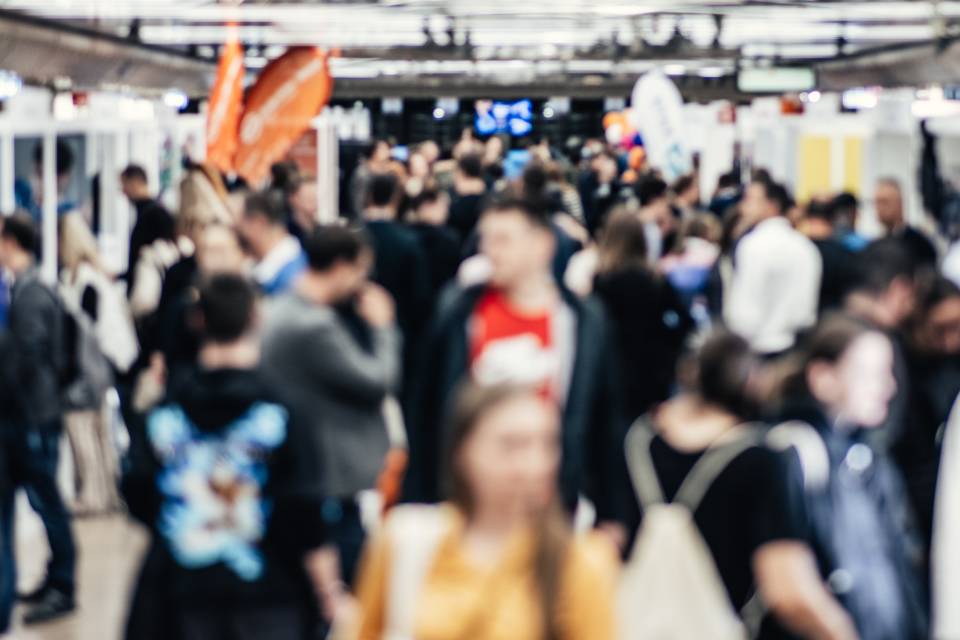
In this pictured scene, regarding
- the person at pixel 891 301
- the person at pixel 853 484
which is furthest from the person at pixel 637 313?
the person at pixel 853 484

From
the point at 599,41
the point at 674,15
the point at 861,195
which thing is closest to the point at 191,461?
the point at 674,15

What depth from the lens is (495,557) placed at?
11.1 ft

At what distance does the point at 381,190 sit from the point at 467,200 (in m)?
2.42

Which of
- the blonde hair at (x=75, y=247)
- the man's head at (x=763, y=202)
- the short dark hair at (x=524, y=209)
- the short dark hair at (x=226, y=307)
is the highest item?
the short dark hair at (x=524, y=209)

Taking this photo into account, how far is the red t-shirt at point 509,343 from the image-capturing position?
20.0 ft

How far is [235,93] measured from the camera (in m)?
11.9

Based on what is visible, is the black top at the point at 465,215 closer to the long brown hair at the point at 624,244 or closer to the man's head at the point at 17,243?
the long brown hair at the point at 624,244

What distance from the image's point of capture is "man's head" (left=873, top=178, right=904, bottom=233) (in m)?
11.7

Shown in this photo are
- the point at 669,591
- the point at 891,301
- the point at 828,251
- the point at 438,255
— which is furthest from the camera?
the point at 438,255

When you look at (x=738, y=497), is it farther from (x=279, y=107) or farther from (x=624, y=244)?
(x=279, y=107)

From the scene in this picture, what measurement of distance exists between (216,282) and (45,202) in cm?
715

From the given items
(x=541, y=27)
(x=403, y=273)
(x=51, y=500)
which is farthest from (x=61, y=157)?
(x=541, y=27)

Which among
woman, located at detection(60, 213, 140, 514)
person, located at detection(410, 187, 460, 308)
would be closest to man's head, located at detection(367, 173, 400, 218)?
person, located at detection(410, 187, 460, 308)

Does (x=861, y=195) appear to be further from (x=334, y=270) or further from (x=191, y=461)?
(x=191, y=461)
